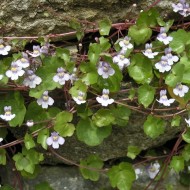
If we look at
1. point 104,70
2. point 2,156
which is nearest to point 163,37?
point 104,70

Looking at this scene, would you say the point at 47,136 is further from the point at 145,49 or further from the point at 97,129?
the point at 145,49

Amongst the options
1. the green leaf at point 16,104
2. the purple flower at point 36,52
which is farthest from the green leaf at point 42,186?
the purple flower at point 36,52

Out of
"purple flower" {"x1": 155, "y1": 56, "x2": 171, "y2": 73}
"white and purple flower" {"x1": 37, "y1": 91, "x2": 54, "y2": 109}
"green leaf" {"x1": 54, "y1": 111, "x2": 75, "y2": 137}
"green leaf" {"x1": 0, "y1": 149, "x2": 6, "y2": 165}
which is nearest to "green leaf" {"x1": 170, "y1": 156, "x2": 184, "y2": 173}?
"purple flower" {"x1": 155, "y1": 56, "x2": 171, "y2": 73}

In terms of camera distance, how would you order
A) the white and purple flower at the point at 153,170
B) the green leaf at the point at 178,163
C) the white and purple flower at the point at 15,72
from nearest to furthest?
the white and purple flower at the point at 15,72 → the green leaf at the point at 178,163 → the white and purple flower at the point at 153,170

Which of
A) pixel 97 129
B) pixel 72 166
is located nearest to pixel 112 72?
pixel 97 129

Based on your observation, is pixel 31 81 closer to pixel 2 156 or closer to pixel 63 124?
pixel 63 124

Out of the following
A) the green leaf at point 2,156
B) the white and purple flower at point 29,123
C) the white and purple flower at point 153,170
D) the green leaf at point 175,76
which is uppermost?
the green leaf at point 175,76

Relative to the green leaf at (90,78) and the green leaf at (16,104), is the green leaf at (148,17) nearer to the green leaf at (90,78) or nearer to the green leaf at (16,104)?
the green leaf at (90,78)
